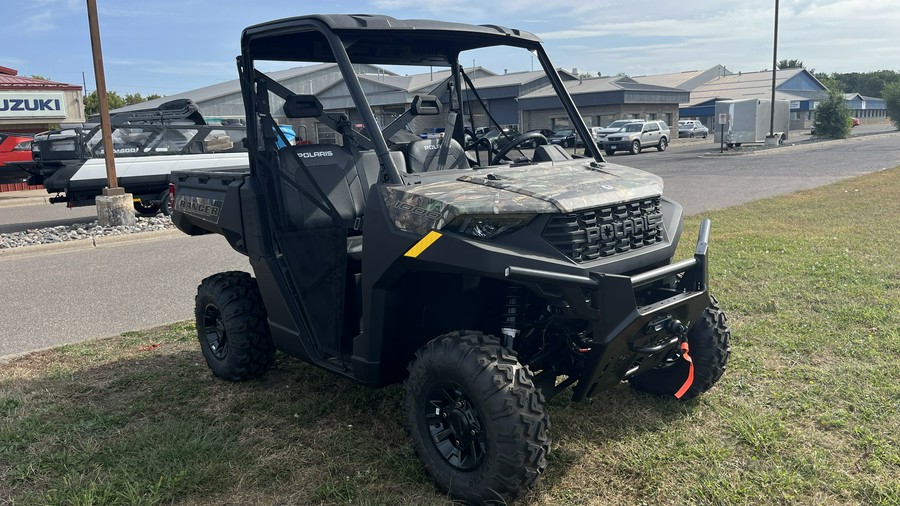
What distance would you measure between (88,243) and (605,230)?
33.3 feet

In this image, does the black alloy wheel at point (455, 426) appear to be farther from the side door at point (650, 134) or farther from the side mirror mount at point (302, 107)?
the side door at point (650, 134)

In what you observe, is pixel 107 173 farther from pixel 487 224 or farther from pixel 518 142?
pixel 487 224

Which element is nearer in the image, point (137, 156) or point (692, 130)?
point (137, 156)

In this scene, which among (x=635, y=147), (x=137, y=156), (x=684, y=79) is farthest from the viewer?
(x=684, y=79)

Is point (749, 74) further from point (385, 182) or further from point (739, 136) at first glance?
point (385, 182)

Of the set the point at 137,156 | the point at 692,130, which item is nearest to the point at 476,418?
the point at 137,156

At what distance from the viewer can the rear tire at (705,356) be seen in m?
4.11

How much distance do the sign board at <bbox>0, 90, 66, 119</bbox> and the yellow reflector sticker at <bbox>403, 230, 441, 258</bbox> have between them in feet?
83.2

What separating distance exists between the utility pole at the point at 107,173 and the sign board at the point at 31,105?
A: 1377 cm

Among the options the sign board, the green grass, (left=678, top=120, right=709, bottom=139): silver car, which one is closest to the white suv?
(left=678, top=120, right=709, bottom=139): silver car

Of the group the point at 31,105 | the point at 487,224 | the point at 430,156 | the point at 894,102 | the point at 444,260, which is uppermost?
the point at 894,102

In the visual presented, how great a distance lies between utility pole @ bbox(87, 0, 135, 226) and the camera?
40.7ft

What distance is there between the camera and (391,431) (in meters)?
4.06

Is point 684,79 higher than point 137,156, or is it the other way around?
point 684,79
